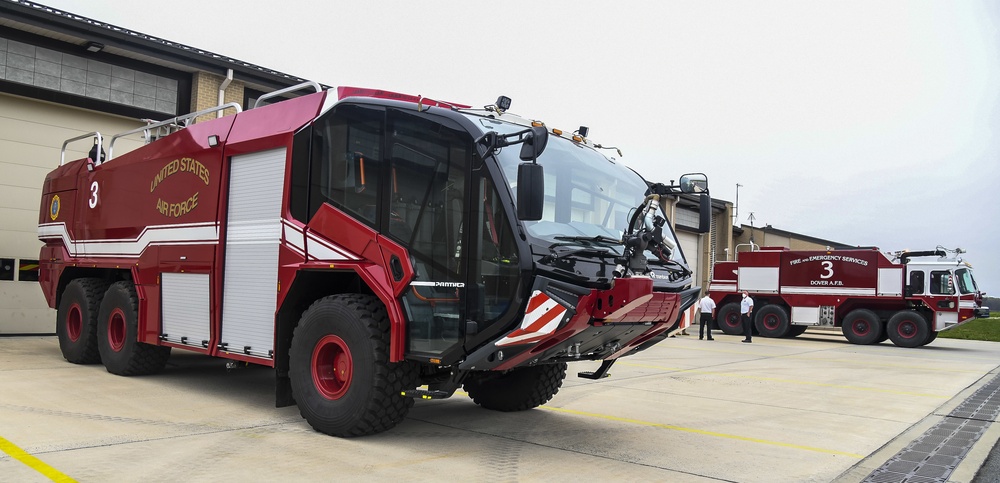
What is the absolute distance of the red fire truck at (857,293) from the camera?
23.5m

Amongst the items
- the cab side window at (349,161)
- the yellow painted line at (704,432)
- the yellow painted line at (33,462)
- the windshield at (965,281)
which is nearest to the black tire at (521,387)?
the yellow painted line at (704,432)

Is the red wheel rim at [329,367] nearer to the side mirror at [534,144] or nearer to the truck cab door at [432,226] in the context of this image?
the truck cab door at [432,226]

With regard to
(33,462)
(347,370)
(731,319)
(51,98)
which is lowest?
(33,462)

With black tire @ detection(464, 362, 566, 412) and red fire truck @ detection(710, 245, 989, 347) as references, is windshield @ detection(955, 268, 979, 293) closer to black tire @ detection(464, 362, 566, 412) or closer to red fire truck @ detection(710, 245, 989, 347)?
red fire truck @ detection(710, 245, 989, 347)

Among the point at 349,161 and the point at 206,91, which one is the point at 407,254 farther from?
the point at 206,91

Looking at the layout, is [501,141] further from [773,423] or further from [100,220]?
[100,220]

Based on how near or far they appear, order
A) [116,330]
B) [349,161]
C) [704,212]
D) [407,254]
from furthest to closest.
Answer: [116,330] < [704,212] < [349,161] < [407,254]

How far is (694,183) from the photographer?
6938 millimetres

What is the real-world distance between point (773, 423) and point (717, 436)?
1246mm

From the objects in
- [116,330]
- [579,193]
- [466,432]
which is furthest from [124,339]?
[579,193]

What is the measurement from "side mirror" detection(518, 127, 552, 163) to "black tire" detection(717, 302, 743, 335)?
2381cm

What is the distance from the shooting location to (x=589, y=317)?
581cm

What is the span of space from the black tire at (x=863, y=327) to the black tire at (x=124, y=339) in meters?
21.4

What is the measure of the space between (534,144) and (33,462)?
403 centimetres
